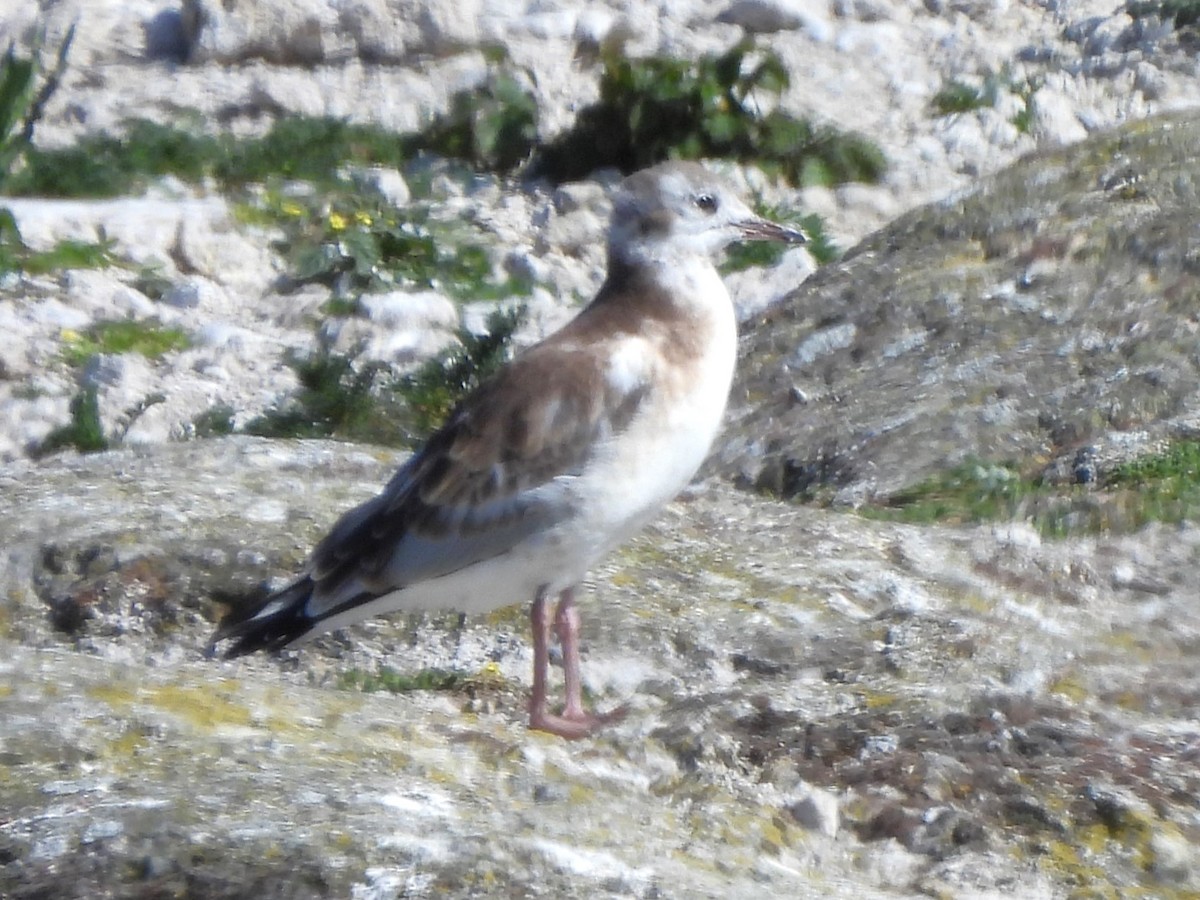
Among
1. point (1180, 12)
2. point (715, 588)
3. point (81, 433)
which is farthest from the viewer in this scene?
point (1180, 12)

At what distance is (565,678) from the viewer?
5.52m

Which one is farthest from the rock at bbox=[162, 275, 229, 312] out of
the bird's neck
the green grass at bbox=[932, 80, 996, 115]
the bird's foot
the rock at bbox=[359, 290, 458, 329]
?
the bird's foot

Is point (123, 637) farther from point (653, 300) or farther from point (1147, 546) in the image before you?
point (1147, 546)

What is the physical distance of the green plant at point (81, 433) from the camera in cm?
904

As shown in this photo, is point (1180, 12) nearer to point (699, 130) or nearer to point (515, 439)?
point (699, 130)

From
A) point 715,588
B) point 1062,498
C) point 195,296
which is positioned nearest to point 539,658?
point 715,588

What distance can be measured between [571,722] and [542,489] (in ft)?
2.23

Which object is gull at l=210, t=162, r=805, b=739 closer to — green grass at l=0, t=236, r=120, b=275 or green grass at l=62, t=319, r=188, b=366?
green grass at l=62, t=319, r=188, b=366

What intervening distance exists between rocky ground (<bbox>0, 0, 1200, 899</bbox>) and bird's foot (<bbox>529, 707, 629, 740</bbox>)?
0.32ft

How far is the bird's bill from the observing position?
20.5ft

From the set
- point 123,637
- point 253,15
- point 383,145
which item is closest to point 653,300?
point 123,637

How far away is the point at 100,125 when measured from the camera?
11891 mm

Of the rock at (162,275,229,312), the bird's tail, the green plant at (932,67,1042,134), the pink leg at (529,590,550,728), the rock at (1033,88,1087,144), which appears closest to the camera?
the pink leg at (529,590,550,728)

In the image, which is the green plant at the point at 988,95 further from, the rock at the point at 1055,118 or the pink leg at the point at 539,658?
the pink leg at the point at 539,658
